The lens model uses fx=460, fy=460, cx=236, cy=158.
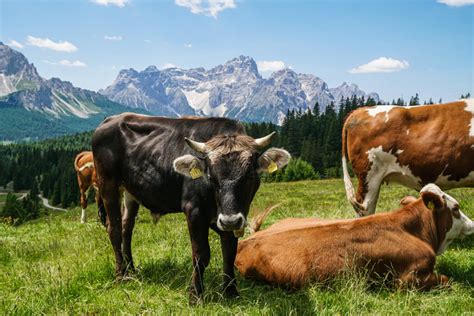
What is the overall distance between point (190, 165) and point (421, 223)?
12.2 ft

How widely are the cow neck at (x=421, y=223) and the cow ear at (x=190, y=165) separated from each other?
10.8ft

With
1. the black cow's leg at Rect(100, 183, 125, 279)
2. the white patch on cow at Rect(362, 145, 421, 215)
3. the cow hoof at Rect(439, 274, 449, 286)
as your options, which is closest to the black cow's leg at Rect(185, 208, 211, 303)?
the black cow's leg at Rect(100, 183, 125, 279)

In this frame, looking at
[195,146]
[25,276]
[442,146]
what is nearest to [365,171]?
[442,146]

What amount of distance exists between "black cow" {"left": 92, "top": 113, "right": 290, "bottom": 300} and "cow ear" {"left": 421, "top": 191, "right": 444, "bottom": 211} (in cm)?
247

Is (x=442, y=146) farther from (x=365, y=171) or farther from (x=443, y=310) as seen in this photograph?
(x=443, y=310)

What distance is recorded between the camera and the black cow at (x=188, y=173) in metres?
5.33

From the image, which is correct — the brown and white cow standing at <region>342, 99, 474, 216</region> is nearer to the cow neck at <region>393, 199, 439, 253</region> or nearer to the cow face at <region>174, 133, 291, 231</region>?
the cow neck at <region>393, 199, 439, 253</region>

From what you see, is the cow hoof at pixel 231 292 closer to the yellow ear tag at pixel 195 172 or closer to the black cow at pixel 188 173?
the black cow at pixel 188 173

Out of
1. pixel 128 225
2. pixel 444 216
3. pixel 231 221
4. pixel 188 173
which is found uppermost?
pixel 188 173

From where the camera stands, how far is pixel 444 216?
23.0 feet

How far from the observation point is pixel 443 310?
17.2 feet

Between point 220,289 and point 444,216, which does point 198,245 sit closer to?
point 220,289

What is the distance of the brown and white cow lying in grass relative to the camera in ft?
20.4

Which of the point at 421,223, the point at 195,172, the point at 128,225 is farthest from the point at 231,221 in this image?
the point at 421,223
